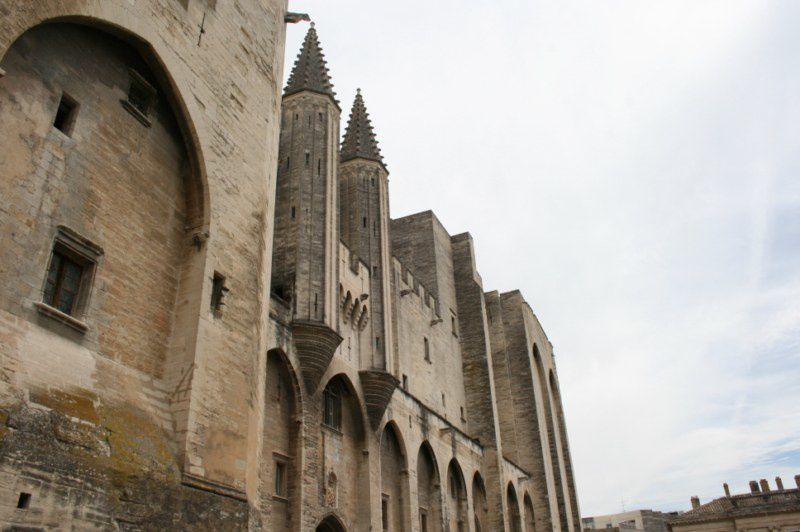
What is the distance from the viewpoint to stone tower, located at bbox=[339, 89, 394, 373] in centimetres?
2042

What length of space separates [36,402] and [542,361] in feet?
113

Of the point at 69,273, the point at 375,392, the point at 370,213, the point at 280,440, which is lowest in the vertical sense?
the point at 280,440

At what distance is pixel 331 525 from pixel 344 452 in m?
1.75

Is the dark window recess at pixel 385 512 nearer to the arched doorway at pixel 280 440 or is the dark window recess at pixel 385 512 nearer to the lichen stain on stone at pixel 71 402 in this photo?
the arched doorway at pixel 280 440

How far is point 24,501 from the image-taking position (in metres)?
6.79

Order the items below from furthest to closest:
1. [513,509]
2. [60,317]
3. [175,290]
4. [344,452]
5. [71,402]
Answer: [513,509] → [344,452] → [175,290] → [60,317] → [71,402]

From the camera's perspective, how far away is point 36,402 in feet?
24.0

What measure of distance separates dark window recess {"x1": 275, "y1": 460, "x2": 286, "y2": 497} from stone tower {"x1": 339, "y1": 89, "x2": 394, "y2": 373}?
530 centimetres

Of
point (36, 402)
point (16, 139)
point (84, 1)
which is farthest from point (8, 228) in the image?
point (84, 1)

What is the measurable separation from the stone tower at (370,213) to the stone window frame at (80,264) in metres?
11.4

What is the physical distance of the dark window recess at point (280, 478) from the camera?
14.4 meters

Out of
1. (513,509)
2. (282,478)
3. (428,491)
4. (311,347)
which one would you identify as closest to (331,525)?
(282,478)

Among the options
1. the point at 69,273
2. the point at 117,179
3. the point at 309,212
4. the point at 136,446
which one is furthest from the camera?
the point at 309,212

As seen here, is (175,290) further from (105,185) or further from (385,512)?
(385,512)
